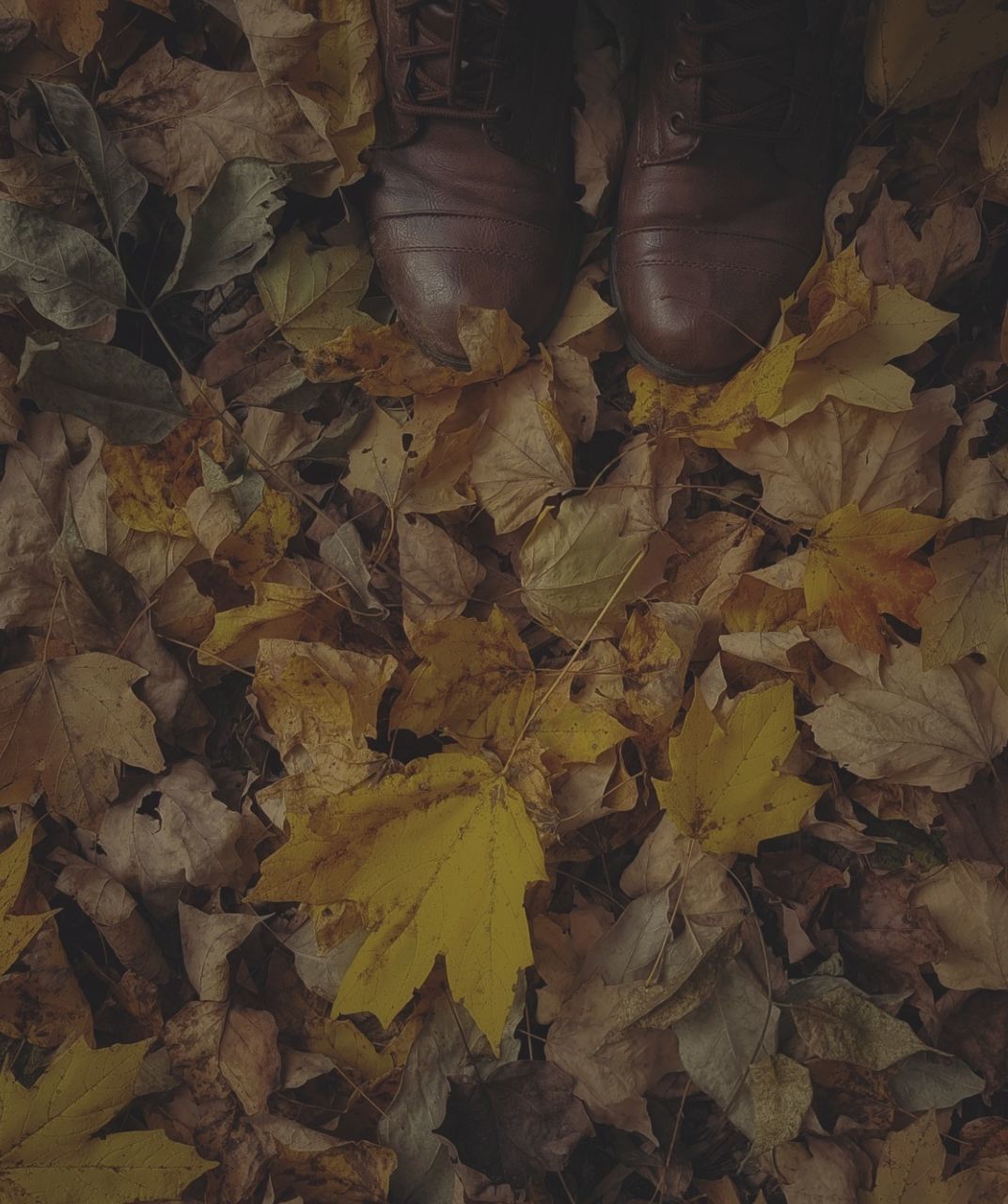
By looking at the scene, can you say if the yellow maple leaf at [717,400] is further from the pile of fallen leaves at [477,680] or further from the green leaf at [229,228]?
the green leaf at [229,228]

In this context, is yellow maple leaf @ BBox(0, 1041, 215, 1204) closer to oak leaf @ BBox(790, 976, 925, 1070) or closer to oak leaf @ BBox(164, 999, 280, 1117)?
oak leaf @ BBox(164, 999, 280, 1117)

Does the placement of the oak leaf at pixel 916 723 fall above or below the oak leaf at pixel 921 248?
below

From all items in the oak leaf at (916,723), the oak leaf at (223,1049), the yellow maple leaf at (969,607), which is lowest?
the oak leaf at (223,1049)

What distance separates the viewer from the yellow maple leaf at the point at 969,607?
919 millimetres

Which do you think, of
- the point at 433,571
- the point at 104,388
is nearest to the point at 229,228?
the point at 104,388

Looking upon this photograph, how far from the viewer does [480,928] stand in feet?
2.83

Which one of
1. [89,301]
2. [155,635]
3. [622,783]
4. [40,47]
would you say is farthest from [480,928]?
[40,47]

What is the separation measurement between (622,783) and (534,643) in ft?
0.57

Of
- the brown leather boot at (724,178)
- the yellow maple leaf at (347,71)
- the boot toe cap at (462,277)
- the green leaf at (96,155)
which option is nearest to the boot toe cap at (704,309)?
the brown leather boot at (724,178)

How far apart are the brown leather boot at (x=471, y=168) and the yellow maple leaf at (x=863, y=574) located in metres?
0.38

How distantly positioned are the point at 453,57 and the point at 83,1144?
1.12 meters

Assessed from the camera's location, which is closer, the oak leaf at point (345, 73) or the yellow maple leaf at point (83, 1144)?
the yellow maple leaf at point (83, 1144)

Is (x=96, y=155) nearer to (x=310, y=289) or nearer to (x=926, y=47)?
(x=310, y=289)

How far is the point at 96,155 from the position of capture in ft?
3.32
